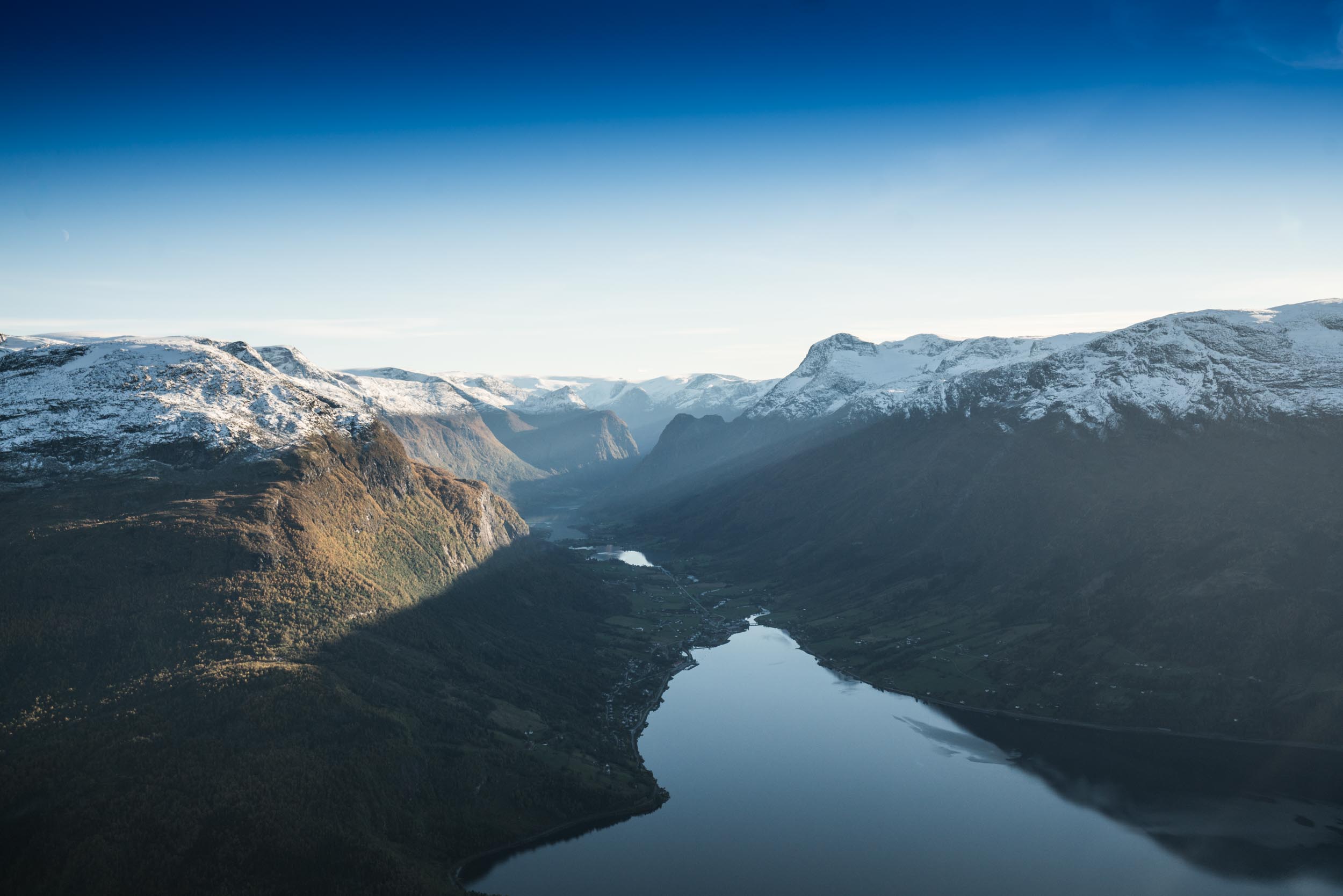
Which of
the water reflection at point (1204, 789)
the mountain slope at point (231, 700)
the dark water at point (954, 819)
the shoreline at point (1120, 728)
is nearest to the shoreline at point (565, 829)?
the mountain slope at point (231, 700)

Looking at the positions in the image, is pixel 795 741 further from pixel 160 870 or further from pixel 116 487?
pixel 116 487

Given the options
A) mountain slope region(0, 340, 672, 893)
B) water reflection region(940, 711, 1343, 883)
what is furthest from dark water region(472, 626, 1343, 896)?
mountain slope region(0, 340, 672, 893)

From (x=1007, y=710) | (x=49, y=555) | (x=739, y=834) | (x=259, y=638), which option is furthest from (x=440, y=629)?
(x=1007, y=710)

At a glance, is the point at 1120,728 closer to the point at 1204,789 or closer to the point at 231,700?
the point at 1204,789

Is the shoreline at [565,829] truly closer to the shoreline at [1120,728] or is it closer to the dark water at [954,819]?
the dark water at [954,819]

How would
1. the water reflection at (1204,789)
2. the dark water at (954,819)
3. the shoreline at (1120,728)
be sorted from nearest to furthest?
the dark water at (954,819), the water reflection at (1204,789), the shoreline at (1120,728)

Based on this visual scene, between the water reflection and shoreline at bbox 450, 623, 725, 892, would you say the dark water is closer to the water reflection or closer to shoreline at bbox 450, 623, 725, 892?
the water reflection

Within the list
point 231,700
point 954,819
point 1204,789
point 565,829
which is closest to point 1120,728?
point 1204,789

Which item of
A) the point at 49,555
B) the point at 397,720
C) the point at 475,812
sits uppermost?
the point at 49,555
